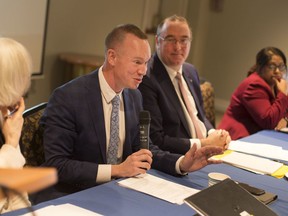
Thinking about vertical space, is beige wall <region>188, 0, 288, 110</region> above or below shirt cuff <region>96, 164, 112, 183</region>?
above

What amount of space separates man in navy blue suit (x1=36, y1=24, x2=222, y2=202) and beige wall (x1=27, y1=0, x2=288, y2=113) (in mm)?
2532

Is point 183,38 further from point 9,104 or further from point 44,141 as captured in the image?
point 9,104

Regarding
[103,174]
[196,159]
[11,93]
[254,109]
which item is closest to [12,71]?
[11,93]

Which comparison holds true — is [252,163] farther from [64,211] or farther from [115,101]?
[64,211]

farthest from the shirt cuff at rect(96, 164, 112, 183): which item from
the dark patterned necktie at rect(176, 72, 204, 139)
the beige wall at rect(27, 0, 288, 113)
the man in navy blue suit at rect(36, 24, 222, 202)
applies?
the beige wall at rect(27, 0, 288, 113)

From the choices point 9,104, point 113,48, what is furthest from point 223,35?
point 9,104

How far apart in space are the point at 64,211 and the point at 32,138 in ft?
2.23

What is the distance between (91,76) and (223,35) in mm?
4737

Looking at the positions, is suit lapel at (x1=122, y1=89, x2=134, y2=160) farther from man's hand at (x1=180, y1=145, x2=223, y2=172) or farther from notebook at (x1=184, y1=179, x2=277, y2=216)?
notebook at (x1=184, y1=179, x2=277, y2=216)

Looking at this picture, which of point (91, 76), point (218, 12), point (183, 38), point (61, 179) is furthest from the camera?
point (218, 12)

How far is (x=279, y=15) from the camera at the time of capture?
19.6 ft

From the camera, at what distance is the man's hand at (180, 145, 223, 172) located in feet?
6.36

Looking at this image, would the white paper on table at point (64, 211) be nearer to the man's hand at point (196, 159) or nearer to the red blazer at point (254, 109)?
the man's hand at point (196, 159)

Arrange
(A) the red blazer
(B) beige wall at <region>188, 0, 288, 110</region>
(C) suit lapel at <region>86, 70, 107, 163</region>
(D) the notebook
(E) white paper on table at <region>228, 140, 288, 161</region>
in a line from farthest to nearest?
(B) beige wall at <region>188, 0, 288, 110</region> < (A) the red blazer < (E) white paper on table at <region>228, 140, 288, 161</region> < (C) suit lapel at <region>86, 70, 107, 163</region> < (D) the notebook
